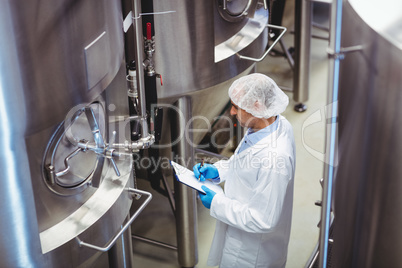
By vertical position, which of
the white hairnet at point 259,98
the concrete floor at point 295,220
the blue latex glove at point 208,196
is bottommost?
the concrete floor at point 295,220

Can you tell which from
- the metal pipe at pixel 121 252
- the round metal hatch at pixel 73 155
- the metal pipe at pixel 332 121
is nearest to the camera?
the metal pipe at pixel 332 121

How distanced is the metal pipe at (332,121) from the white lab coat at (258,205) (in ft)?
2.36

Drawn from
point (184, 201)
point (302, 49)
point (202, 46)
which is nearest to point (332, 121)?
point (202, 46)

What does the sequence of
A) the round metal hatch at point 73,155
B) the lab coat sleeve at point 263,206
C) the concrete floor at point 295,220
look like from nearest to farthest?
the round metal hatch at point 73,155
the lab coat sleeve at point 263,206
the concrete floor at point 295,220

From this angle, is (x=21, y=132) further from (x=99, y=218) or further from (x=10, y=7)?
(x=99, y=218)

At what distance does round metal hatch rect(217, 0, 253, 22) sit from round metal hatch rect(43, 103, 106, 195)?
731 millimetres

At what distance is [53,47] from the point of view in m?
1.42

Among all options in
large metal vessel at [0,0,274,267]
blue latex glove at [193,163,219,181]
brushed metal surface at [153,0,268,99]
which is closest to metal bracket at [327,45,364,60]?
large metal vessel at [0,0,274,267]

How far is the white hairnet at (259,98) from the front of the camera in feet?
6.85

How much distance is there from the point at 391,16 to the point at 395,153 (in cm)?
33

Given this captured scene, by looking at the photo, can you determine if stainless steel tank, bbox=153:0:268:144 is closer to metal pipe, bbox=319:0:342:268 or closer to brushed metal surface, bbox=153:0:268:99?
brushed metal surface, bbox=153:0:268:99

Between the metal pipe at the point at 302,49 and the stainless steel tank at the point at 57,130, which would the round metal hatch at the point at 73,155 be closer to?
the stainless steel tank at the point at 57,130

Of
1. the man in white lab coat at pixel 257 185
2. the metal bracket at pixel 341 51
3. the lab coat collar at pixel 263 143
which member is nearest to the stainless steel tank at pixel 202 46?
the man in white lab coat at pixel 257 185

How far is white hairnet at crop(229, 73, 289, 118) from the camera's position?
2088mm
